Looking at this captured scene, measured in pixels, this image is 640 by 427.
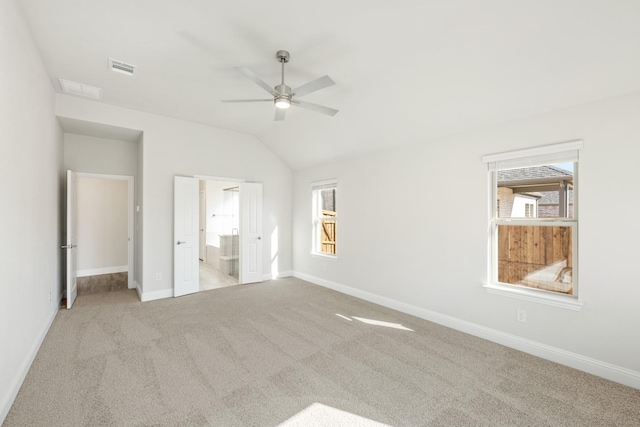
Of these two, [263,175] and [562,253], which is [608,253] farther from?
[263,175]

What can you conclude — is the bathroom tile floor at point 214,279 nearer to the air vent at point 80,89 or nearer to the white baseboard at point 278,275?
the white baseboard at point 278,275

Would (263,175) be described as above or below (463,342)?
above

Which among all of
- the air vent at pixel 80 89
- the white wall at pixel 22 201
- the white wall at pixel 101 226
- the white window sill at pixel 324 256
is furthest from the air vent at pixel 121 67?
the white wall at pixel 101 226

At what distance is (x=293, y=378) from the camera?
2.50m

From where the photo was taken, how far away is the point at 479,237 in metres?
3.42

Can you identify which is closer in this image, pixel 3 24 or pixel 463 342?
pixel 3 24

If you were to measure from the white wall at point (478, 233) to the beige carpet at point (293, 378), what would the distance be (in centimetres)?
32

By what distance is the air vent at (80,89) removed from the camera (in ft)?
12.0

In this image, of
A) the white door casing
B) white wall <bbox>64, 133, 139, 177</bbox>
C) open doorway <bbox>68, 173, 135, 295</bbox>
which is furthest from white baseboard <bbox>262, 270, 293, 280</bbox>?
white wall <bbox>64, 133, 139, 177</bbox>

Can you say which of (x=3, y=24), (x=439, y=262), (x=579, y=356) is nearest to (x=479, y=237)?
(x=439, y=262)

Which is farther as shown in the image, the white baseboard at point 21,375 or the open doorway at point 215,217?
the open doorway at point 215,217

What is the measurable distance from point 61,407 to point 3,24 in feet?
8.91

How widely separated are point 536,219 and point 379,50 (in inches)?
95.0

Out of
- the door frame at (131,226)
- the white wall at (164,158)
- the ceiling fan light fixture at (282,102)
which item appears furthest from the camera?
the door frame at (131,226)
